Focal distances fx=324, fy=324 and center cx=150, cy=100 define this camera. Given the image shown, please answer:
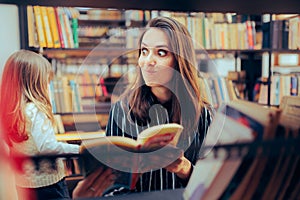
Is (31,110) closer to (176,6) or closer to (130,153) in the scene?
(130,153)

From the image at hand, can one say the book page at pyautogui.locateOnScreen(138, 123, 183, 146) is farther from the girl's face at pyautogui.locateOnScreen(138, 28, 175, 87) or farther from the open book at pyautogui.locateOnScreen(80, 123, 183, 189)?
the girl's face at pyautogui.locateOnScreen(138, 28, 175, 87)

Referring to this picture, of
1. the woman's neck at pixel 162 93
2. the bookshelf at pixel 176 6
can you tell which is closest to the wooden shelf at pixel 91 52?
the bookshelf at pixel 176 6

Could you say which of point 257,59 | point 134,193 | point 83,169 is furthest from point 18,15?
point 257,59

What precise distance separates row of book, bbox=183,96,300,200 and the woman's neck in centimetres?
14

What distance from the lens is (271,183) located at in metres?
0.67

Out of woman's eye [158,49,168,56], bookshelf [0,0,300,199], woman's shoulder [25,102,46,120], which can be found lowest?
woman's shoulder [25,102,46,120]

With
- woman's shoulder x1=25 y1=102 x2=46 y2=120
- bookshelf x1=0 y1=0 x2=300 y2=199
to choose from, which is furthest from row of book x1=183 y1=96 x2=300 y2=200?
woman's shoulder x1=25 y1=102 x2=46 y2=120

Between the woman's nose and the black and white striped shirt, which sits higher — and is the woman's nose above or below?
above

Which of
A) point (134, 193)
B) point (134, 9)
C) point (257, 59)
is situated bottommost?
point (134, 193)

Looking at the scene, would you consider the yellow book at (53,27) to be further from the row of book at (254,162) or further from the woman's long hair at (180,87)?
the row of book at (254,162)

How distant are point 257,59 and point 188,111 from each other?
0.23 meters

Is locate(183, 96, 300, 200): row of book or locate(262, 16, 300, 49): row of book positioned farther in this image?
locate(262, 16, 300, 49): row of book

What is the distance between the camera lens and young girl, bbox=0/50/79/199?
0.65 m

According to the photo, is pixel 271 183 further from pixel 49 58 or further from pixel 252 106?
pixel 49 58
